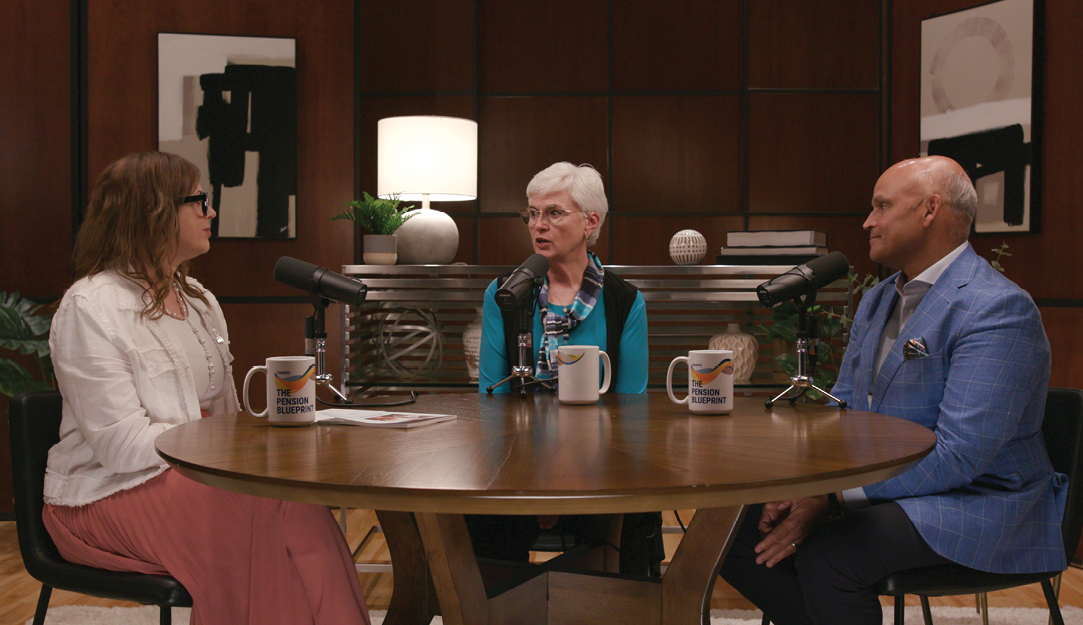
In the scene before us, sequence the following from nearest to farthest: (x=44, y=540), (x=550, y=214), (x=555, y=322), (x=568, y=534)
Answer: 1. (x=44, y=540)
2. (x=568, y=534)
3. (x=555, y=322)
4. (x=550, y=214)

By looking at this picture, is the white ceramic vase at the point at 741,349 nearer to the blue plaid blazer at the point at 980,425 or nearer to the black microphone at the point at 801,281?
the blue plaid blazer at the point at 980,425

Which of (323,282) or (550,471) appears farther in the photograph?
(323,282)

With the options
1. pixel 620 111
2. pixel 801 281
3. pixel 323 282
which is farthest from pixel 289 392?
pixel 620 111

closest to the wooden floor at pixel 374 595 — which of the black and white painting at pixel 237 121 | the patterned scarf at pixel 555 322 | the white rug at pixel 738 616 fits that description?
the white rug at pixel 738 616

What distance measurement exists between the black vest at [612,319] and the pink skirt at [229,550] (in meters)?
0.81

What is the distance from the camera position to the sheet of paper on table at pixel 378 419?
1434 millimetres

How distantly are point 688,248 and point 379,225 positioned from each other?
1.18 m

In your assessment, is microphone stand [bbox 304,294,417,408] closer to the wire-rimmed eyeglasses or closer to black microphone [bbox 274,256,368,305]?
black microphone [bbox 274,256,368,305]

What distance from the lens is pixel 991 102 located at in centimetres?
346

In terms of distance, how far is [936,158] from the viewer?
1987 mm

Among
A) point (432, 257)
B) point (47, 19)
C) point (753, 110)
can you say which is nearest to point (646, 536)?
point (432, 257)

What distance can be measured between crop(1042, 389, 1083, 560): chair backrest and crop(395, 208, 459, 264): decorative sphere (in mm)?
2037

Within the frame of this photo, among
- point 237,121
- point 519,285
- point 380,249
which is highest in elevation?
point 237,121

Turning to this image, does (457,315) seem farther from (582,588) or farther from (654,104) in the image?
(654,104)
